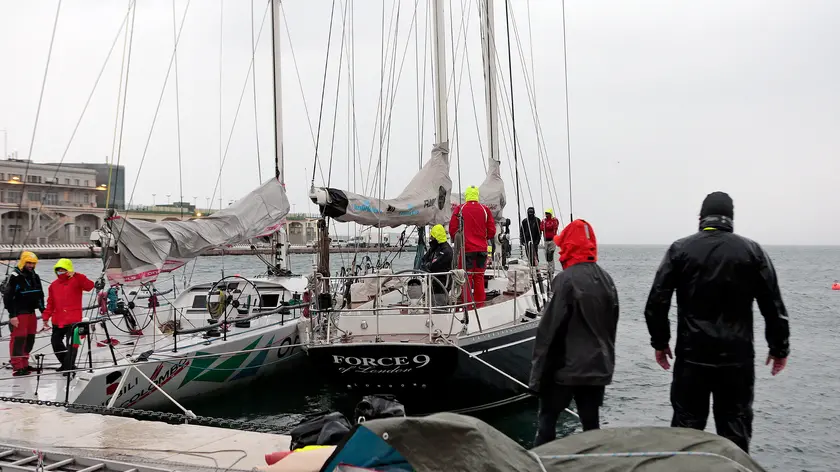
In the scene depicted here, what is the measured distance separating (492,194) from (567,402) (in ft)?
35.0

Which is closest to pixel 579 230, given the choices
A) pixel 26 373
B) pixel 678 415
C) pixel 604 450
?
pixel 678 415

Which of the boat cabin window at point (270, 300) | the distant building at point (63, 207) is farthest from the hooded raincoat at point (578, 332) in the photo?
the distant building at point (63, 207)

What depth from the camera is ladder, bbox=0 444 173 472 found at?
16.0 ft

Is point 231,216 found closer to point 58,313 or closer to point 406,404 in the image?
point 58,313

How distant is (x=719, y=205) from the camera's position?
4.43m

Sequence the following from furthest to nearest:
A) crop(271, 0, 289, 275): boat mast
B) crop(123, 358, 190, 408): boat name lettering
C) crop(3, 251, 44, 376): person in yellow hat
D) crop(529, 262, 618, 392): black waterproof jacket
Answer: crop(271, 0, 289, 275): boat mast → crop(123, 358, 190, 408): boat name lettering → crop(3, 251, 44, 376): person in yellow hat → crop(529, 262, 618, 392): black waterproof jacket

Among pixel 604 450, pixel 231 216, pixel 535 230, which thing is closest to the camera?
pixel 604 450

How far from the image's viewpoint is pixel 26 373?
10.1 meters

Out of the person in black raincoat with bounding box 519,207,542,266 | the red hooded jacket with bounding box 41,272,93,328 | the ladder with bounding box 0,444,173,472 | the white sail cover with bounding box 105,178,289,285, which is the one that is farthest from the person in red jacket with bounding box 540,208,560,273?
the ladder with bounding box 0,444,173,472

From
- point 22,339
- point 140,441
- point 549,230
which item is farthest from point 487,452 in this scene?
point 549,230

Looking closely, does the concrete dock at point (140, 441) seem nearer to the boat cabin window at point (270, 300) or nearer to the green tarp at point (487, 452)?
the green tarp at point (487, 452)

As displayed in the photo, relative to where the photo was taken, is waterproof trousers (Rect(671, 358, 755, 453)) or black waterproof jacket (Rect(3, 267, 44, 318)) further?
black waterproof jacket (Rect(3, 267, 44, 318))

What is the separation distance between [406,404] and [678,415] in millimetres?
5327

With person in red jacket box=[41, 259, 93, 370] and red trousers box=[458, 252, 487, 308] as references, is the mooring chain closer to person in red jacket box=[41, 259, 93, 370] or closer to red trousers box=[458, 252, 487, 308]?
person in red jacket box=[41, 259, 93, 370]
